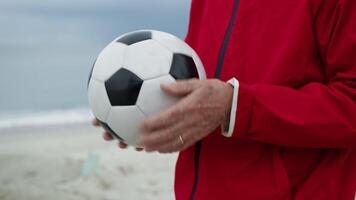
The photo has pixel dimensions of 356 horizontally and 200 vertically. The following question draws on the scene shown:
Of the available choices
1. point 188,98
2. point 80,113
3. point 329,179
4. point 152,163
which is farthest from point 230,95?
point 80,113

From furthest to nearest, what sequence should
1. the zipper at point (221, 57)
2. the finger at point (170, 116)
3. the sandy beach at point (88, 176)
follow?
1. the sandy beach at point (88, 176)
2. the zipper at point (221, 57)
3. the finger at point (170, 116)

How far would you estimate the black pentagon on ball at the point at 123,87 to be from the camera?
44.9 inches

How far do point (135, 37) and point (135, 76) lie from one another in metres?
0.16

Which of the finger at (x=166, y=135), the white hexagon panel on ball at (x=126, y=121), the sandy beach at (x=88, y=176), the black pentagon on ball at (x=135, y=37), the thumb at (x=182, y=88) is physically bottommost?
the sandy beach at (x=88, y=176)

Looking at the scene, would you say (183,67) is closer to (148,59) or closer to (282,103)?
(148,59)

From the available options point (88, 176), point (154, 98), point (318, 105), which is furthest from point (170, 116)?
point (88, 176)

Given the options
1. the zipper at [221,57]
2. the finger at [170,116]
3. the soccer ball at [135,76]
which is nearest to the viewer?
the finger at [170,116]

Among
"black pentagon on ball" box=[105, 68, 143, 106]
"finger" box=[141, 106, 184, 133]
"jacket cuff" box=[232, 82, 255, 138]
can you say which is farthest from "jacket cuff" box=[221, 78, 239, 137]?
"black pentagon on ball" box=[105, 68, 143, 106]

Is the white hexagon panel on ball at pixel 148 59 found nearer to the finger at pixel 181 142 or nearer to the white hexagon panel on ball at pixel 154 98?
Answer: the white hexagon panel on ball at pixel 154 98

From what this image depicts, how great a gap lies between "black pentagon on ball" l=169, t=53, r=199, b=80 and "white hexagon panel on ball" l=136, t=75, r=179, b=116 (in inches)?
1.1

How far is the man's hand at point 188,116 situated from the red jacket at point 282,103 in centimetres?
5

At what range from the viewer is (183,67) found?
3.80 feet


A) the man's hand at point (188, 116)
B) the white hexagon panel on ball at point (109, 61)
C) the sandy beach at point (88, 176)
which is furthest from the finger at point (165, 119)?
the sandy beach at point (88, 176)

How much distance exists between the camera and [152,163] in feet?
13.6
